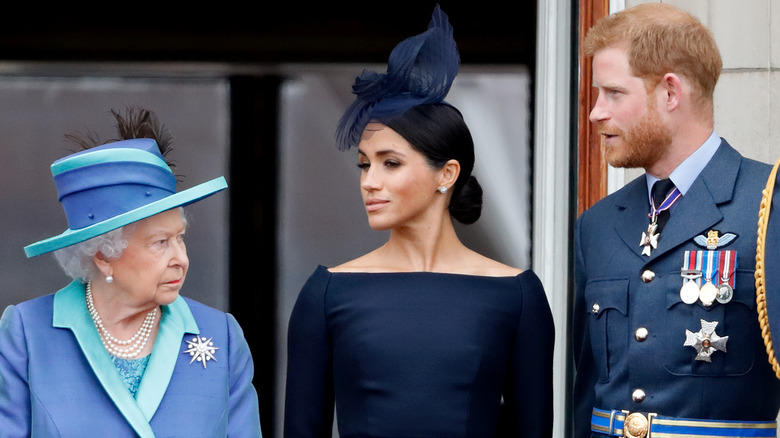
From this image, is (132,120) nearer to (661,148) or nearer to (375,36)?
(661,148)

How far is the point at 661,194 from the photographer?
3.25 meters

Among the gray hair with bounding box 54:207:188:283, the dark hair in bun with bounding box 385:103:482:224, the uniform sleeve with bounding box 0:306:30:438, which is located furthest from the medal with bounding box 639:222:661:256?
the uniform sleeve with bounding box 0:306:30:438

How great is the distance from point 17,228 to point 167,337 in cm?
349

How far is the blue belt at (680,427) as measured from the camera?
3014 mm

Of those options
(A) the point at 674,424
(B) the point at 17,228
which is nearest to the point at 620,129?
(A) the point at 674,424

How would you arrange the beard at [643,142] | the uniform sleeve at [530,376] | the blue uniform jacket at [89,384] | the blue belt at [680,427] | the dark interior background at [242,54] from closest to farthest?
the blue uniform jacket at [89,384] < the blue belt at [680,427] < the beard at [643,142] < the uniform sleeve at [530,376] < the dark interior background at [242,54]

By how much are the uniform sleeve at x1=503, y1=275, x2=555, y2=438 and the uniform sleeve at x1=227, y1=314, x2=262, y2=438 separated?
0.72 metres

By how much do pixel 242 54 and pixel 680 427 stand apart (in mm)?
3698

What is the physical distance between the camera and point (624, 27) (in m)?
3.20

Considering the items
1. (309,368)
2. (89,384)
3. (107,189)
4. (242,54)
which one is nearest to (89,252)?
(107,189)

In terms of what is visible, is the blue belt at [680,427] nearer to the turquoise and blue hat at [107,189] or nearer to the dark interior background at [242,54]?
the turquoise and blue hat at [107,189]

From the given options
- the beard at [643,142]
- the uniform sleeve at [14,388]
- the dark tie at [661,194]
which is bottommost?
the uniform sleeve at [14,388]

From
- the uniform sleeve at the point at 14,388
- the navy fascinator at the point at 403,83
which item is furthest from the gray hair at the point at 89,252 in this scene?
the navy fascinator at the point at 403,83

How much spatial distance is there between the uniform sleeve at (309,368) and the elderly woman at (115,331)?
296mm
